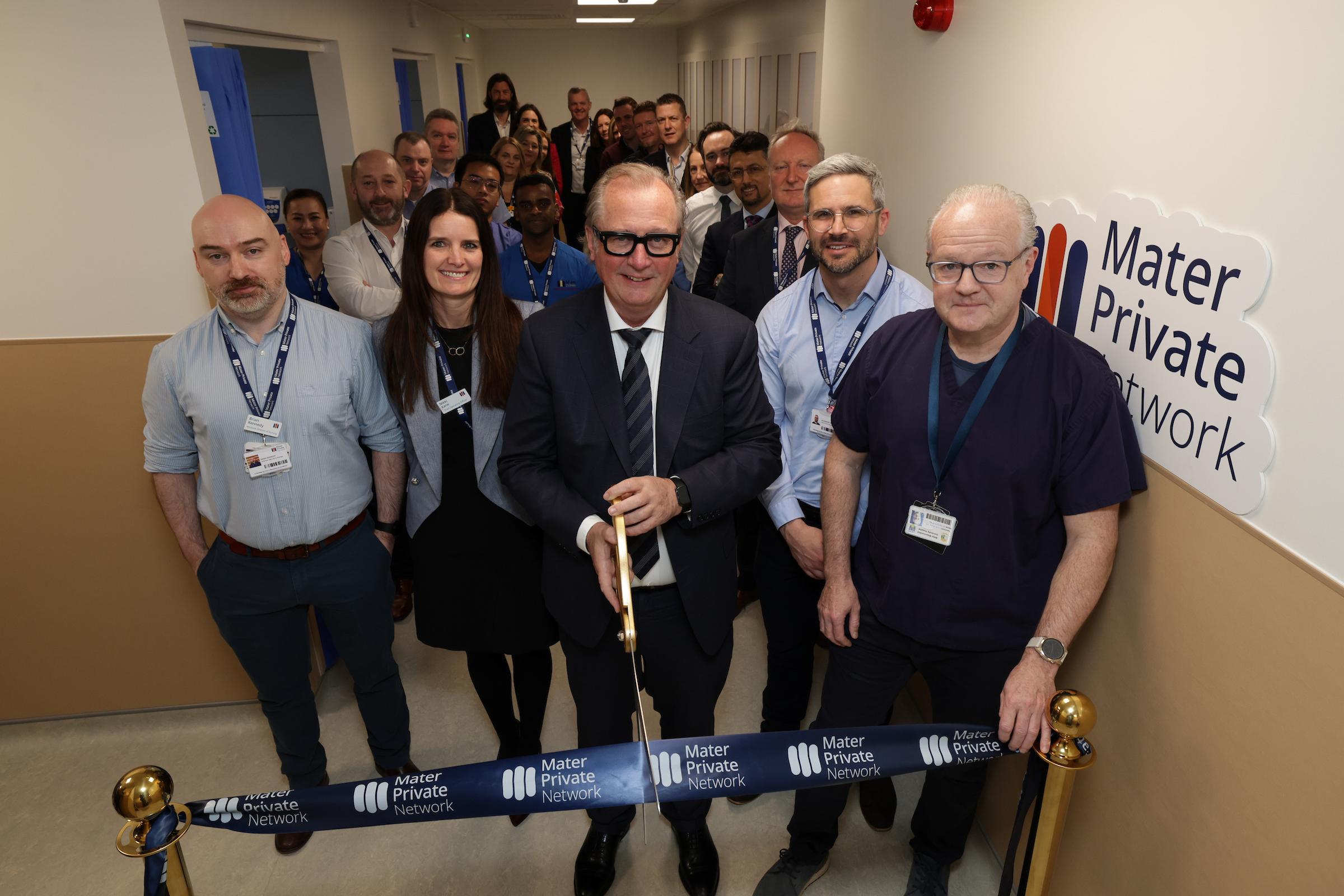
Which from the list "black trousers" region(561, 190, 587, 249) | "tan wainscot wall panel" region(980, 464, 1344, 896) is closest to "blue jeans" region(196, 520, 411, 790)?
"tan wainscot wall panel" region(980, 464, 1344, 896)

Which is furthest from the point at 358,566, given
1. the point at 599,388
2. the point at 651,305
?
the point at 651,305

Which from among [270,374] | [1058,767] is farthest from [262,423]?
[1058,767]

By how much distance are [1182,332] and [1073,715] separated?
80 centimetres

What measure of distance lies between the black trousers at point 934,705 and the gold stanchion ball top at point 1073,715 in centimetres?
41

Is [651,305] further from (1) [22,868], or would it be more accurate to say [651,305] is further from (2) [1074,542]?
(1) [22,868]

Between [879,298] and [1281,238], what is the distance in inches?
43.6

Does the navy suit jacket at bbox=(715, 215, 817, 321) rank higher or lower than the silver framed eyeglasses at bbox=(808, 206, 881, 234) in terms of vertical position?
lower

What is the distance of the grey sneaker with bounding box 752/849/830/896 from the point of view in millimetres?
2271

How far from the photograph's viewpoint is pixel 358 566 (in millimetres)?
2336

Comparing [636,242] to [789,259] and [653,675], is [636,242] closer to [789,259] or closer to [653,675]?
[653,675]

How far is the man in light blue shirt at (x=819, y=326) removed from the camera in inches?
90.8

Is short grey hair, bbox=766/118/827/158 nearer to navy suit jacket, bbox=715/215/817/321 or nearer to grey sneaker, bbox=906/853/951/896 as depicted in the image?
navy suit jacket, bbox=715/215/817/321

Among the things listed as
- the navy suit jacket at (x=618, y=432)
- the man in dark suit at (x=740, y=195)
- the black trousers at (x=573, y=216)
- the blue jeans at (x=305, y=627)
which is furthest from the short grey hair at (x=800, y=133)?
the black trousers at (x=573, y=216)

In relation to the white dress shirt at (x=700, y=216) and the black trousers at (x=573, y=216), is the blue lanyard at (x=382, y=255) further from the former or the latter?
the black trousers at (x=573, y=216)
